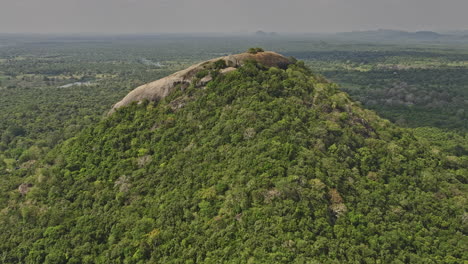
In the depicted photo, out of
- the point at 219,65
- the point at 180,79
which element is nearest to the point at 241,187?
the point at 180,79

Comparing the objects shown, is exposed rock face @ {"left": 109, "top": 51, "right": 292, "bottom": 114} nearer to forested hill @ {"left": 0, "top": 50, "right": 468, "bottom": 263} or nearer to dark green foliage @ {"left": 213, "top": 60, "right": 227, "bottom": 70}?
dark green foliage @ {"left": 213, "top": 60, "right": 227, "bottom": 70}

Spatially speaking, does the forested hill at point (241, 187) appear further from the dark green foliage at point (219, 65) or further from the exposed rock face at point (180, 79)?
the exposed rock face at point (180, 79)

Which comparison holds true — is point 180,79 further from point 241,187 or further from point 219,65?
point 241,187

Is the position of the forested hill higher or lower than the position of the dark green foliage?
lower

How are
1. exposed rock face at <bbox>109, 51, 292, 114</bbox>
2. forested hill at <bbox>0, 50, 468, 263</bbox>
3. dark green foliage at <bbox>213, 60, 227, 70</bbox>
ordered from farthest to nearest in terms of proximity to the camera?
dark green foliage at <bbox>213, 60, 227, 70</bbox>, exposed rock face at <bbox>109, 51, 292, 114</bbox>, forested hill at <bbox>0, 50, 468, 263</bbox>

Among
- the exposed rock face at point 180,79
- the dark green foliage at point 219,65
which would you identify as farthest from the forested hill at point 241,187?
the exposed rock face at point 180,79

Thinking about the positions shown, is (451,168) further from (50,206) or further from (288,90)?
(50,206)

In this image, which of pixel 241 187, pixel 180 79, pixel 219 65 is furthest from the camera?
pixel 219 65

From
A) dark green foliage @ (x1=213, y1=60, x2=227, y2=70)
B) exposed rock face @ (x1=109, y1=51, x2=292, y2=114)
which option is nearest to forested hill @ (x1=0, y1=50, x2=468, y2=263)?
dark green foliage @ (x1=213, y1=60, x2=227, y2=70)
